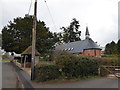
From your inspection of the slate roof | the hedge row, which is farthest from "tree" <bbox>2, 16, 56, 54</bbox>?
the hedge row

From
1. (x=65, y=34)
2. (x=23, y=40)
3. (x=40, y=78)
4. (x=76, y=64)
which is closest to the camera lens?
(x=40, y=78)

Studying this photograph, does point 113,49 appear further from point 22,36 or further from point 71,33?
point 22,36

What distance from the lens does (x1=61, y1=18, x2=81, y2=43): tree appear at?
71750 mm

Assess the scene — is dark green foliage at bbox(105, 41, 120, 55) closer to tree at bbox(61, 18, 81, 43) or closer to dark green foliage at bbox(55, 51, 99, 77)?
tree at bbox(61, 18, 81, 43)

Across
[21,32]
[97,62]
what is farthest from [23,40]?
[97,62]

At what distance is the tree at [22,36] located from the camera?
3988 centimetres

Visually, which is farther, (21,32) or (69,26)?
(69,26)

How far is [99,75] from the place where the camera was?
1433 centimetres

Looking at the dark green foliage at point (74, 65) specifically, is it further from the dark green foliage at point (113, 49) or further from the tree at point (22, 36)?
the dark green foliage at point (113, 49)

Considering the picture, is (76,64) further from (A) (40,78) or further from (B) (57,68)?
(A) (40,78)

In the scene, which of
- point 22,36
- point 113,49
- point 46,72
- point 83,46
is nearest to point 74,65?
point 46,72

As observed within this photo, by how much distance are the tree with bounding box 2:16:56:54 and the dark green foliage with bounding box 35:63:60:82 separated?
2750cm

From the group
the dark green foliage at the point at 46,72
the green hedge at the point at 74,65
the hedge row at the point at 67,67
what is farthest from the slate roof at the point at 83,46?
the dark green foliage at the point at 46,72

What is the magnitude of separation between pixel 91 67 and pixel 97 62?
85cm
